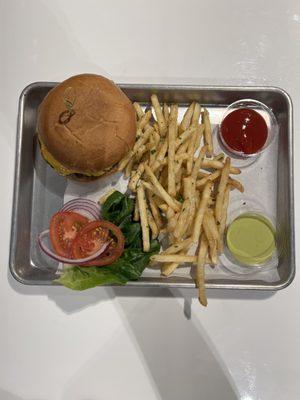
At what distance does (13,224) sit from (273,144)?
1367 mm

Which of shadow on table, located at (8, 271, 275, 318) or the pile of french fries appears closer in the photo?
the pile of french fries

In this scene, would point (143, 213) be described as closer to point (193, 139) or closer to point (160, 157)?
point (160, 157)

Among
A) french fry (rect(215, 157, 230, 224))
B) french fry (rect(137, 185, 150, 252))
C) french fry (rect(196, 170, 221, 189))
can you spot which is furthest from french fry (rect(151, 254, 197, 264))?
french fry (rect(196, 170, 221, 189))

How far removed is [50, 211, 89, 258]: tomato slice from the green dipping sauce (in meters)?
0.71

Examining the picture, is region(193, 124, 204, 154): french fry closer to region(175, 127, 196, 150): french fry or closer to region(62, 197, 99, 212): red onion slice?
region(175, 127, 196, 150): french fry

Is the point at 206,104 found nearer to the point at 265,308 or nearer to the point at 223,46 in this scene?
the point at 223,46

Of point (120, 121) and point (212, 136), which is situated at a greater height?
point (120, 121)

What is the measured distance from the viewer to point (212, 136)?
227cm

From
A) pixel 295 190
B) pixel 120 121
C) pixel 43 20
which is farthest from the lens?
pixel 43 20

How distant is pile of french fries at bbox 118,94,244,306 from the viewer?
1.94 meters

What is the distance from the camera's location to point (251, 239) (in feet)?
6.93

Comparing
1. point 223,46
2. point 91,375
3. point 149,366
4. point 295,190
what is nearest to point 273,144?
point 295,190

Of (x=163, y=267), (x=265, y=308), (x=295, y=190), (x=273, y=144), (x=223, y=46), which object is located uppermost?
(x=223, y=46)

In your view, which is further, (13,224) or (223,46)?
(223,46)
